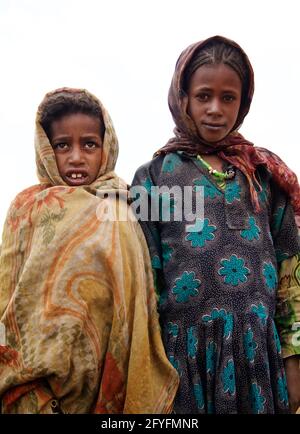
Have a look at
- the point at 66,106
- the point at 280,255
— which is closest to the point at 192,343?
the point at 280,255

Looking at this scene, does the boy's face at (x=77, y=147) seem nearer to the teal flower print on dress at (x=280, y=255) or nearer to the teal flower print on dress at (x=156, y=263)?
the teal flower print on dress at (x=156, y=263)

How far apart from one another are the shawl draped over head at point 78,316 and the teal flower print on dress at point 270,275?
438 mm

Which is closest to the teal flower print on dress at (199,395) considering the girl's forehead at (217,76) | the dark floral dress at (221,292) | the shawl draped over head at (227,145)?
the dark floral dress at (221,292)

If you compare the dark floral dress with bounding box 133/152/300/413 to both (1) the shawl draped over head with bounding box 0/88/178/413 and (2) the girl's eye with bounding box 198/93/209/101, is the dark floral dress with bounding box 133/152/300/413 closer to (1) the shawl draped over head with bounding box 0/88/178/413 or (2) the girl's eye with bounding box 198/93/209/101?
(1) the shawl draped over head with bounding box 0/88/178/413

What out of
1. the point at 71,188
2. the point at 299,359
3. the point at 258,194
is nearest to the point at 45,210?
the point at 71,188

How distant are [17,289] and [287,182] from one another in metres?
1.15

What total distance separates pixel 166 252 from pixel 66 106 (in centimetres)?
75

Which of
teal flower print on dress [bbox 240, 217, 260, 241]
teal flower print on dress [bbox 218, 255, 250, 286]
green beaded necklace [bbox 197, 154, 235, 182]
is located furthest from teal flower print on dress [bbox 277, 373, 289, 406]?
green beaded necklace [bbox 197, 154, 235, 182]

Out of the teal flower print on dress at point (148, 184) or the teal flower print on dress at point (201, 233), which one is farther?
the teal flower print on dress at point (148, 184)

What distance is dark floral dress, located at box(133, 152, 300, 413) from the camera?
2.02 m

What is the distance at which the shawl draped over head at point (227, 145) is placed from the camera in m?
2.35

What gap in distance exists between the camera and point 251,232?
2207 millimetres

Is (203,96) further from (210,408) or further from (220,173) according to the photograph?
A: (210,408)

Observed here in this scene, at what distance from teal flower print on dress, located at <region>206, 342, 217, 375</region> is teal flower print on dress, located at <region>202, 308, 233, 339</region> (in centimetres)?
6
